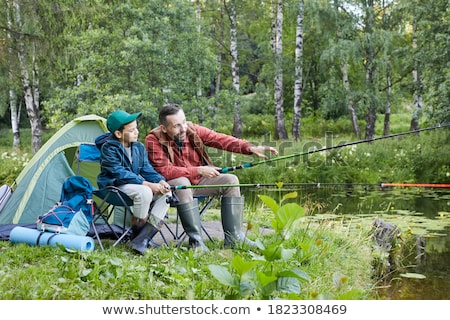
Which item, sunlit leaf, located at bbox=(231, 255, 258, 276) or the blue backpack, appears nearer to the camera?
sunlit leaf, located at bbox=(231, 255, 258, 276)

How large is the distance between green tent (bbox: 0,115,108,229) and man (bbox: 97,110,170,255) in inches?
30.1

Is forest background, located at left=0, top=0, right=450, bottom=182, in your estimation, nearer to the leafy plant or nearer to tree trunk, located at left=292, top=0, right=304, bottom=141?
tree trunk, located at left=292, top=0, right=304, bottom=141

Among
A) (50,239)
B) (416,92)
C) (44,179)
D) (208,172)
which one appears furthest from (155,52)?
(50,239)

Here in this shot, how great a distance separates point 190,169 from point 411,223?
3245mm

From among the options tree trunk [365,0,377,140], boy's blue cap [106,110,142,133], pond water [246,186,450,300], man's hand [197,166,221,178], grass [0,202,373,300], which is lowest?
pond water [246,186,450,300]

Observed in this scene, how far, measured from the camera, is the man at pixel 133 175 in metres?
3.99

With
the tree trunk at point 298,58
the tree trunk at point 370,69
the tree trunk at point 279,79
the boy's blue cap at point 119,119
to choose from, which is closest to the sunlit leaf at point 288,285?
the boy's blue cap at point 119,119

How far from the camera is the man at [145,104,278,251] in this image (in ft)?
13.5

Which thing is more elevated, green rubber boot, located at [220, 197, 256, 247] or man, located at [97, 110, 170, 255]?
man, located at [97, 110, 170, 255]

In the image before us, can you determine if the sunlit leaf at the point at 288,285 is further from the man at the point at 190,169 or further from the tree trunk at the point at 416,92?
the tree trunk at the point at 416,92

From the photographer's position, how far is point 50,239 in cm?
394

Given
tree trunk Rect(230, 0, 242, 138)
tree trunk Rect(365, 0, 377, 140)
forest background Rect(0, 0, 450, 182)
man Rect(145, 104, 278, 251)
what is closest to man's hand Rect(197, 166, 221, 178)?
man Rect(145, 104, 278, 251)

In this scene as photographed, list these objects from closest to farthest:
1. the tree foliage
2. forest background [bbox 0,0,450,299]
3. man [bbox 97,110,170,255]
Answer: forest background [bbox 0,0,450,299] < man [bbox 97,110,170,255] < the tree foliage
